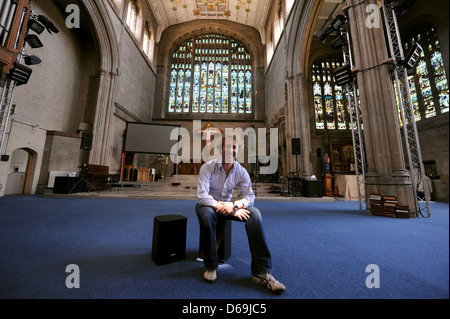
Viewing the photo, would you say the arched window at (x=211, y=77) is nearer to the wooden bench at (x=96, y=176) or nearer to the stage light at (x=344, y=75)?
the wooden bench at (x=96, y=176)

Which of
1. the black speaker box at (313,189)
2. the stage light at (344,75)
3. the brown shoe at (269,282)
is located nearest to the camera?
the brown shoe at (269,282)

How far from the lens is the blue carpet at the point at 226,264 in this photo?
118 centimetres

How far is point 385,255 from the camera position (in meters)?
1.82

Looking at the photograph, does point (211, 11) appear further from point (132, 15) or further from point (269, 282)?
point (269, 282)

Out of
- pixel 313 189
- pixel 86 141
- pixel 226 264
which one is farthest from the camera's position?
pixel 86 141

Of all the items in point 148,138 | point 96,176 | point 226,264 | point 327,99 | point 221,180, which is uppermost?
point 327,99

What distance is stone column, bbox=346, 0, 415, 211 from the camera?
390 cm

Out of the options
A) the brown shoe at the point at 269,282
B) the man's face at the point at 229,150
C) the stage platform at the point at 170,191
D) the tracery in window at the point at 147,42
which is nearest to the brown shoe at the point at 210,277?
the brown shoe at the point at 269,282

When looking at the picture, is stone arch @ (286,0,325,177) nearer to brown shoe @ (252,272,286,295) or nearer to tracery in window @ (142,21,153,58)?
brown shoe @ (252,272,286,295)

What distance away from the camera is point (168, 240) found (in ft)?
5.33

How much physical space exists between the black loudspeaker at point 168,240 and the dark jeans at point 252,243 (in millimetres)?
356

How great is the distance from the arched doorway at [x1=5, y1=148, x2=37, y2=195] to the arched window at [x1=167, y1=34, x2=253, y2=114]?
8968 millimetres

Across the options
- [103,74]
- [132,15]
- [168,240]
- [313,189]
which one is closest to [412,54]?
[313,189]

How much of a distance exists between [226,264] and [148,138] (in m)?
9.38
